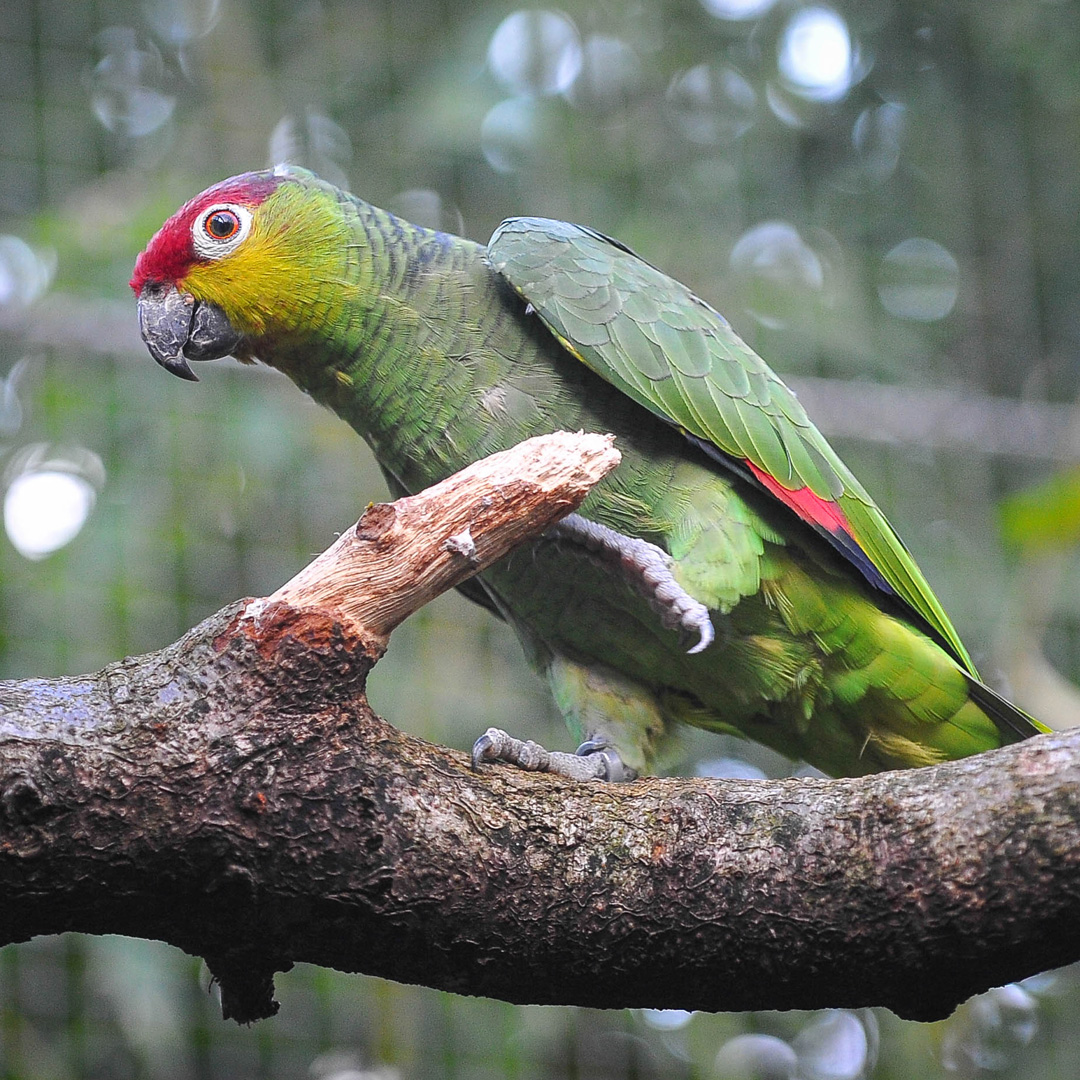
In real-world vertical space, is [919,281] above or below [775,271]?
above

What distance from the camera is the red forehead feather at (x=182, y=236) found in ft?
7.22

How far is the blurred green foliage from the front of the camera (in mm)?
3539

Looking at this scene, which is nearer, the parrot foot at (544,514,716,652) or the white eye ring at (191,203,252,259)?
the parrot foot at (544,514,716,652)

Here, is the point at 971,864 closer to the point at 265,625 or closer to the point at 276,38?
the point at 265,625

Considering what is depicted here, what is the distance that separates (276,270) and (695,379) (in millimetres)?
722

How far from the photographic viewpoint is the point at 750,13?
457 cm

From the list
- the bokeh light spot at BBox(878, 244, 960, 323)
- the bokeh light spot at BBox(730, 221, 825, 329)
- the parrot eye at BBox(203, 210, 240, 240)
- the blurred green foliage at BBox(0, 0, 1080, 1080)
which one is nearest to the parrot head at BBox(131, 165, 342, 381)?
the parrot eye at BBox(203, 210, 240, 240)

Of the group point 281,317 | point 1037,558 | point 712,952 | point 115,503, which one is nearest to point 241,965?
point 712,952

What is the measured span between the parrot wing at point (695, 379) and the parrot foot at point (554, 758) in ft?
1.69

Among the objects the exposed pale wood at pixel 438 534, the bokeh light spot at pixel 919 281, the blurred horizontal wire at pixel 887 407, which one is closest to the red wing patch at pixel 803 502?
the exposed pale wood at pixel 438 534

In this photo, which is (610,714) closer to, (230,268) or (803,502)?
(803,502)

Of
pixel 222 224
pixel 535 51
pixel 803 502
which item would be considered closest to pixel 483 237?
pixel 535 51

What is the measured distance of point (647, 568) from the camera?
6.57 ft

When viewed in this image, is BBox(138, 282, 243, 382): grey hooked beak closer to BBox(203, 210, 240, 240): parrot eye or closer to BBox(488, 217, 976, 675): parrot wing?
BBox(203, 210, 240, 240): parrot eye
